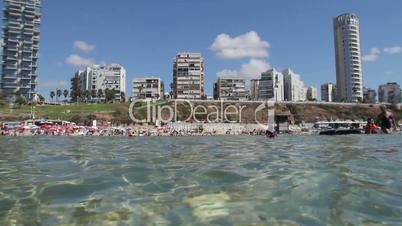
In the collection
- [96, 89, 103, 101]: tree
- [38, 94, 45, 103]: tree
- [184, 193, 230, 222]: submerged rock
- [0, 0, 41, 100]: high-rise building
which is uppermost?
[0, 0, 41, 100]: high-rise building

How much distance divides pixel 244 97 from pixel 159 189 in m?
191

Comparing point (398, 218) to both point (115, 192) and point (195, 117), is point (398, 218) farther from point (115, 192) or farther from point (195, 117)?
point (195, 117)

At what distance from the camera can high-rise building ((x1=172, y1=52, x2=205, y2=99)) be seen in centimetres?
17838

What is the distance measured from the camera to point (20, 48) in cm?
17725

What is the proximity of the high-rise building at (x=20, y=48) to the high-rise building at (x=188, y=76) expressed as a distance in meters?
65.3

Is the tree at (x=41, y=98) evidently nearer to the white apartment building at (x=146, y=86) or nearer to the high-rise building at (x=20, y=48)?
the high-rise building at (x=20, y=48)

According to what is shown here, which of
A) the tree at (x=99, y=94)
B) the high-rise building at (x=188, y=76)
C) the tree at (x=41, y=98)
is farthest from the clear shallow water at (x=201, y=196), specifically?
the tree at (x=41, y=98)

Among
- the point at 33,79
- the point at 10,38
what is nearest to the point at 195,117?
the point at 33,79

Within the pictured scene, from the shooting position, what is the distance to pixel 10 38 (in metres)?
176

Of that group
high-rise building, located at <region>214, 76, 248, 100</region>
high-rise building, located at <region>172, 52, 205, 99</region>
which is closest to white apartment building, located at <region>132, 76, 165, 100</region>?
high-rise building, located at <region>172, 52, 205, 99</region>

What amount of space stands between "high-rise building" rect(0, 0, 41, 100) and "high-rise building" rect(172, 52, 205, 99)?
6531 centimetres

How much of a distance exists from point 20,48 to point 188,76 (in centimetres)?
7687

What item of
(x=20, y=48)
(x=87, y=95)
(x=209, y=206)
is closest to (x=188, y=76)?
(x=87, y=95)

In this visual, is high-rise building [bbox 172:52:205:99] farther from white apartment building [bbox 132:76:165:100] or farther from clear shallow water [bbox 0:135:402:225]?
clear shallow water [bbox 0:135:402:225]
